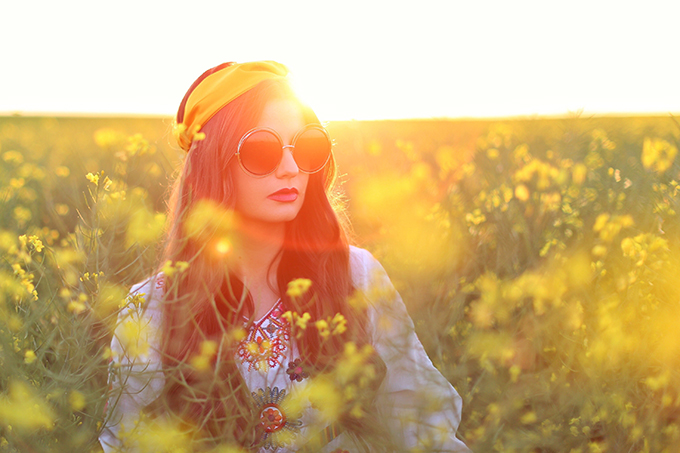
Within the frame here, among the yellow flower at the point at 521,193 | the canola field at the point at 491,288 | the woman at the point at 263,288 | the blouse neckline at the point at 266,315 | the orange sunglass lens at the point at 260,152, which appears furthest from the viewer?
the yellow flower at the point at 521,193

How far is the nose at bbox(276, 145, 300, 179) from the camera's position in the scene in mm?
1522

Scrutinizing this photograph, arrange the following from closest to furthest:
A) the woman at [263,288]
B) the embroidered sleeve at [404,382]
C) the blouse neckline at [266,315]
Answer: the embroidered sleeve at [404,382] → the woman at [263,288] → the blouse neckline at [266,315]

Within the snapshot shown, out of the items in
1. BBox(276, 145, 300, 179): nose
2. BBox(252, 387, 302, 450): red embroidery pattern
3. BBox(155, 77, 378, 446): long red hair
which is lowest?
BBox(252, 387, 302, 450): red embroidery pattern

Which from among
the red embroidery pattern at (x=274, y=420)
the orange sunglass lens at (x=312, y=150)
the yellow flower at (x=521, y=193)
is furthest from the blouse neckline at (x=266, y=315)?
the yellow flower at (x=521, y=193)

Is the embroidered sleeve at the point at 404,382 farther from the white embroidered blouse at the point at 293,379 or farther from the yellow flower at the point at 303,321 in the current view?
the yellow flower at the point at 303,321

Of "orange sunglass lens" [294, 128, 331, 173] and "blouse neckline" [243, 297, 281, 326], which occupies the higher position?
"orange sunglass lens" [294, 128, 331, 173]

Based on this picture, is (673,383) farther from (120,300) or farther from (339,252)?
(120,300)

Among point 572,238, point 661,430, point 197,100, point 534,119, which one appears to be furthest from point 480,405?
point 534,119

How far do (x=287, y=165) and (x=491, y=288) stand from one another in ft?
2.52

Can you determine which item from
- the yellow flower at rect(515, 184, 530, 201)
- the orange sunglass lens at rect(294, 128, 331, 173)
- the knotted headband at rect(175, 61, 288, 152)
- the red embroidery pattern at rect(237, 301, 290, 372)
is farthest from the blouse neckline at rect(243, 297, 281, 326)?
the yellow flower at rect(515, 184, 530, 201)

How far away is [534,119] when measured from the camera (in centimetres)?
308

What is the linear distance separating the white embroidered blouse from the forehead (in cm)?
55

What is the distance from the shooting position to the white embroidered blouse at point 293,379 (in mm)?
1179

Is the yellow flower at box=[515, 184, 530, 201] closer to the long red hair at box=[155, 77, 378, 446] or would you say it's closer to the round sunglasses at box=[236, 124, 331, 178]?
the long red hair at box=[155, 77, 378, 446]
